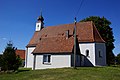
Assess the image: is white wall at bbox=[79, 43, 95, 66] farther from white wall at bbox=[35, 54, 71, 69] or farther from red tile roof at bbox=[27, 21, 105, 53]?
white wall at bbox=[35, 54, 71, 69]

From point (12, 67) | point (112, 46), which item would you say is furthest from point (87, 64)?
point (12, 67)

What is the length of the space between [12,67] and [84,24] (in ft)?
66.0

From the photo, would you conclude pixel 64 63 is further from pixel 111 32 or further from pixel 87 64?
pixel 111 32

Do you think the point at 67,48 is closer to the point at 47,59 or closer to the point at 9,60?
the point at 47,59

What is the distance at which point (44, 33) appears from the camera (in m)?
42.9

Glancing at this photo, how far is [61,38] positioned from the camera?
31.1 meters

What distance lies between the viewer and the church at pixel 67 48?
1109 inches

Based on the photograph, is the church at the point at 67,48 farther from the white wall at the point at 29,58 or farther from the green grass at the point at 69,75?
the green grass at the point at 69,75

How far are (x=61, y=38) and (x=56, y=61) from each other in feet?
15.5

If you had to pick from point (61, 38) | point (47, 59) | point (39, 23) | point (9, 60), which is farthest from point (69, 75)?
point (39, 23)

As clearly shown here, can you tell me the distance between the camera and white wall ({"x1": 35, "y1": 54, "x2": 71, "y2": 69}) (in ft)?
90.4

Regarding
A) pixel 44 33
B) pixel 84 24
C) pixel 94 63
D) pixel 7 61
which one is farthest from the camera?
pixel 44 33

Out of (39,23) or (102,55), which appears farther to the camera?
(39,23)

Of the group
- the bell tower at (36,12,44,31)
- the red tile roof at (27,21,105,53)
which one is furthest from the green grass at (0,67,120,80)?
the bell tower at (36,12,44,31)
